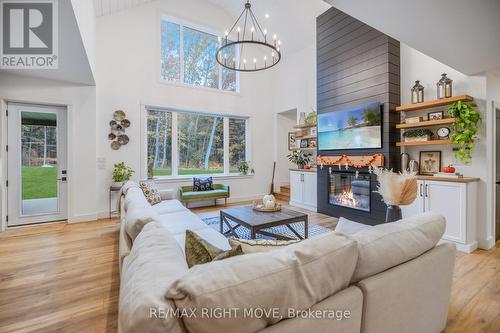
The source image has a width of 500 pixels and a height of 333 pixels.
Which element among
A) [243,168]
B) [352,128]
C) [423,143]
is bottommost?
[243,168]

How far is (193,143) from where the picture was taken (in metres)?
6.23

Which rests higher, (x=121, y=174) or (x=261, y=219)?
(x=121, y=174)

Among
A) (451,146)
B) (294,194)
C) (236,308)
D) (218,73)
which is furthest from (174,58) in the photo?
(236,308)

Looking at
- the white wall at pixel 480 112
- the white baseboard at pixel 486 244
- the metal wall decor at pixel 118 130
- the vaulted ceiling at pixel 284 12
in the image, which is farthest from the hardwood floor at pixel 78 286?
the vaulted ceiling at pixel 284 12

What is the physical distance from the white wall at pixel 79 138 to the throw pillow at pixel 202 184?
2.06 metres

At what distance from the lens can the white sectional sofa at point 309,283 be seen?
692mm

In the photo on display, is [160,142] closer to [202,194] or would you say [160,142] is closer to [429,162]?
[202,194]

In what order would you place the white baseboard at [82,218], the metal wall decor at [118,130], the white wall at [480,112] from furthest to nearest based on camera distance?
1. the metal wall decor at [118,130]
2. the white baseboard at [82,218]
3. the white wall at [480,112]

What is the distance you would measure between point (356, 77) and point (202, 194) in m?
4.01

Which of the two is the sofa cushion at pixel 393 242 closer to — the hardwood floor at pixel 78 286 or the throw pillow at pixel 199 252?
the throw pillow at pixel 199 252

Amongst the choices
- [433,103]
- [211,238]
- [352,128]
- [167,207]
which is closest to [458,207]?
[433,103]

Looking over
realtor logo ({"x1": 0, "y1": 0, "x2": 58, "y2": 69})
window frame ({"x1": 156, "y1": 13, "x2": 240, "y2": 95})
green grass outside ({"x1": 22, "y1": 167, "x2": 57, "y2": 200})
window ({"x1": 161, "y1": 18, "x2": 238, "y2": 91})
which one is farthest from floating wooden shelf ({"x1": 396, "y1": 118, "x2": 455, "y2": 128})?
green grass outside ({"x1": 22, "y1": 167, "x2": 57, "y2": 200})

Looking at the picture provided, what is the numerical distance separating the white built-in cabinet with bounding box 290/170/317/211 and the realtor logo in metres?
4.96

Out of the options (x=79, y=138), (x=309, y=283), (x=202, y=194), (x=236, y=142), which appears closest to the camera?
(x=309, y=283)
